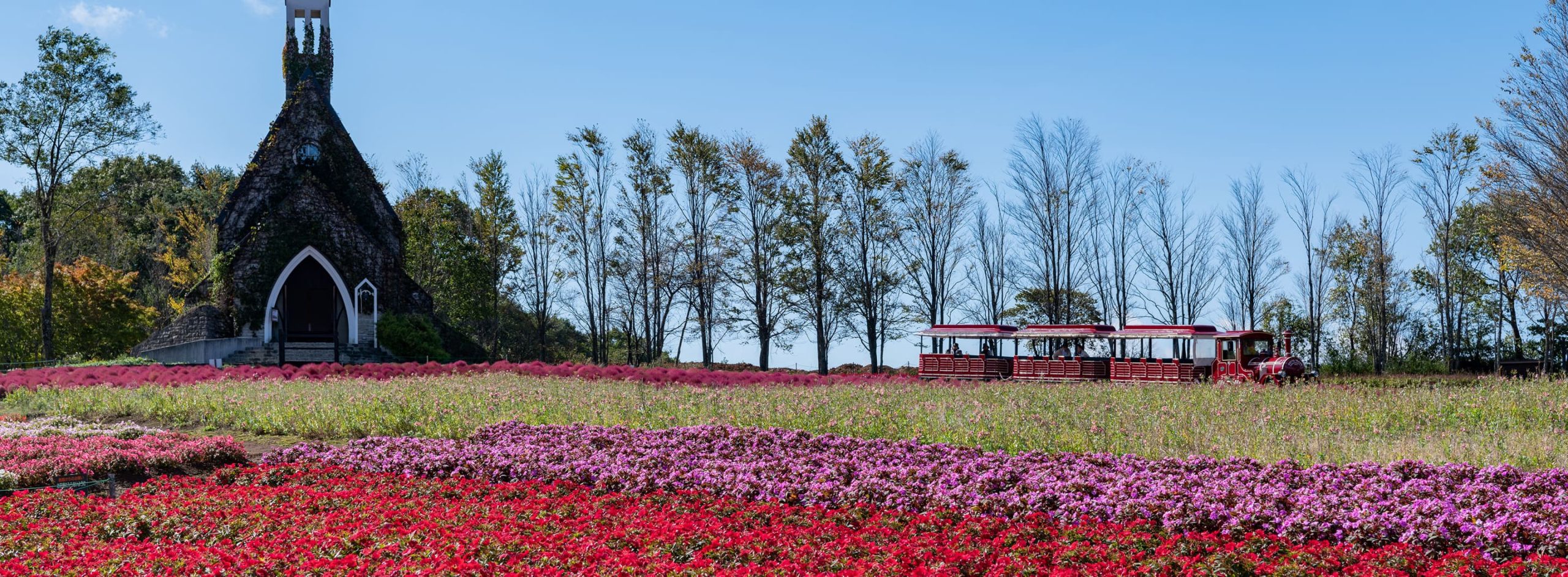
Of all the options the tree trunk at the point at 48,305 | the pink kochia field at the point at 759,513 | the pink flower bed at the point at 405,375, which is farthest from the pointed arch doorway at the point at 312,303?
the pink kochia field at the point at 759,513

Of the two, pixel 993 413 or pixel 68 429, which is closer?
pixel 993 413

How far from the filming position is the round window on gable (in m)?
38.9

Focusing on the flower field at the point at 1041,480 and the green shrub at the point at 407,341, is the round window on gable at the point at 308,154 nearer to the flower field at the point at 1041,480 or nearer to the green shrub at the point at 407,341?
the green shrub at the point at 407,341

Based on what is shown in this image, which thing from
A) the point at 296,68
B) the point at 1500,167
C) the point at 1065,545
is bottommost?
the point at 1065,545

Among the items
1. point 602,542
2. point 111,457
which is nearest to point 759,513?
point 602,542

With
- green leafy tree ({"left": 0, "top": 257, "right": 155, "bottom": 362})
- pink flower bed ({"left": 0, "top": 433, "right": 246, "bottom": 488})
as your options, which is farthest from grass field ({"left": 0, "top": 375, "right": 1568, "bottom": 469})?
green leafy tree ({"left": 0, "top": 257, "right": 155, "bottom": 362})

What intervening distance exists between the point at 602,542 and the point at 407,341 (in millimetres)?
31614

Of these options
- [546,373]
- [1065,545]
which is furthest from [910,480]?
[546,373]

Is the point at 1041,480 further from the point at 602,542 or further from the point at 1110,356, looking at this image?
the point at 1110,356

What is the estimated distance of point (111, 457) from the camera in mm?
11953

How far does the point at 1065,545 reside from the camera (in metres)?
7.26

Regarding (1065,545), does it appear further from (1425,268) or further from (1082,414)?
(1425,268)

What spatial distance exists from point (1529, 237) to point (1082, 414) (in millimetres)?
20464

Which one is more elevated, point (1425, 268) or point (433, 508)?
point (1425, 268)
